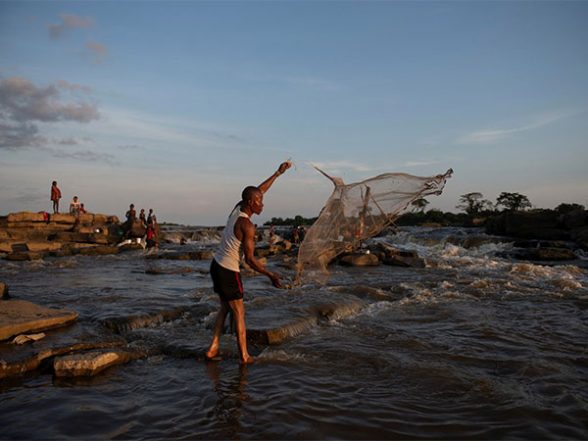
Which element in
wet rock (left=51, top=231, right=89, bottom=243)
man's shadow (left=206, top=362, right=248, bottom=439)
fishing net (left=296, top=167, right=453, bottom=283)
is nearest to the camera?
man's shadow (left=206, top=362, right=248, bottom=439)

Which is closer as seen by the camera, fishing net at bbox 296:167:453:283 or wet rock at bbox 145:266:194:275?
fishing net at bbox 296:167:453:283

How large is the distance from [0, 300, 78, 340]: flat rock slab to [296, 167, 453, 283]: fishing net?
3.89 metres

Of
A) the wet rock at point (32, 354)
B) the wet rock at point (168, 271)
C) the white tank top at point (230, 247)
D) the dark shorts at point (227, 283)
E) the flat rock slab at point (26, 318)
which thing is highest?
the white tank top at point (230, 247)

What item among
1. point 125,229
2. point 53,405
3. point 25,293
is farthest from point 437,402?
point 125,229

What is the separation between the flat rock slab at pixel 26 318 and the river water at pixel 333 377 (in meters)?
0.25

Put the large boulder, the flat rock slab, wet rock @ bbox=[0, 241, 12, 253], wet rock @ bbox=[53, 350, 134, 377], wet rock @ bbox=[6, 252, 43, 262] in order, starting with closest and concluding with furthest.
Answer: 1. wet rock @ bbox=[53, 350, 134, 377]
2. the flat rock slab
3. wet rock @ bbox=[6, 252, 43, 262]
4. wet rock @ bbox=[0, 241, 12, 253]
5. the large boulder

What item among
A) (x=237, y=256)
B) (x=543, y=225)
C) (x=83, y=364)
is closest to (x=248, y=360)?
(x=237, y=256)

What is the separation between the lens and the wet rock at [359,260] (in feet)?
58.3

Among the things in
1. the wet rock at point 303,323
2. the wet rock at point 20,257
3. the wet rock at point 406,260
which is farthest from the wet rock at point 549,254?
the wet rock at point 20,257

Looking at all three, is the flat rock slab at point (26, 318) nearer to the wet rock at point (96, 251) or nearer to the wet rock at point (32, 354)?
the wet rock at point (32, 354)

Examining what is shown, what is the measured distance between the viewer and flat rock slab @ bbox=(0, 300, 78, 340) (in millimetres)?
5449

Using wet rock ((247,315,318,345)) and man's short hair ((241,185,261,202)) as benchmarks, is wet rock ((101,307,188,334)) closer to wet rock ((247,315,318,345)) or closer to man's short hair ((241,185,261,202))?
wet rock ((247,315,318,345))

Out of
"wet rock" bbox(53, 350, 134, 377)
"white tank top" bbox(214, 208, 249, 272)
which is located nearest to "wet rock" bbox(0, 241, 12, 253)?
"wet rock" bbox(53, 350, 134, 377)

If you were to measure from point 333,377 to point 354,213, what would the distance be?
359 centimetres
